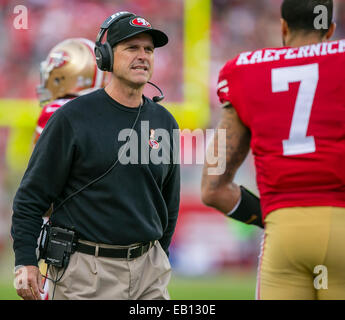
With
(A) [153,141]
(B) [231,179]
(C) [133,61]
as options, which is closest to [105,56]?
(C) [133,61]

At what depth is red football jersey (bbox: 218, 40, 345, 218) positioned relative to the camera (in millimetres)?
2580

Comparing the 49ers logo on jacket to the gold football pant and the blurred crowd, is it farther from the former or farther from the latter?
the blurred crowd

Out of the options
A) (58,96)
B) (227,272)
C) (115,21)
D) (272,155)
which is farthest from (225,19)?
(272,155)

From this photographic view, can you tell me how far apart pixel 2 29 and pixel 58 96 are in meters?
5.85

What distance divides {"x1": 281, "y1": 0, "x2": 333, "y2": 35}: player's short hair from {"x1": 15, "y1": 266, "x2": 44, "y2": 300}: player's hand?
1.51 m

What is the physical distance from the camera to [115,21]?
3340 mm

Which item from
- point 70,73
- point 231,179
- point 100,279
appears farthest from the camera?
A: point 70,73

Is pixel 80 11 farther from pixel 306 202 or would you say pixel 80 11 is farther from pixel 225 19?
pixel 306 202

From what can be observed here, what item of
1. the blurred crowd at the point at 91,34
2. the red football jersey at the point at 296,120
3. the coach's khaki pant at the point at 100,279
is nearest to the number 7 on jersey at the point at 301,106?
the red football jersey at the point at 296,120

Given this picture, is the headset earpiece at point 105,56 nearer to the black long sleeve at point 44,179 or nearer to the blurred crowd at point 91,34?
the black long sleeve at point 44,179

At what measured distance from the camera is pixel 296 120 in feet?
8.62

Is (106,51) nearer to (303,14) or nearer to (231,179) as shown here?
(231,179)

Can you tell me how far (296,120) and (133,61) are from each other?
983 millimetres

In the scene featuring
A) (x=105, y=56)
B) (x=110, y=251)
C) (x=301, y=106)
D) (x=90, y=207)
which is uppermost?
(x=105, y=56)
